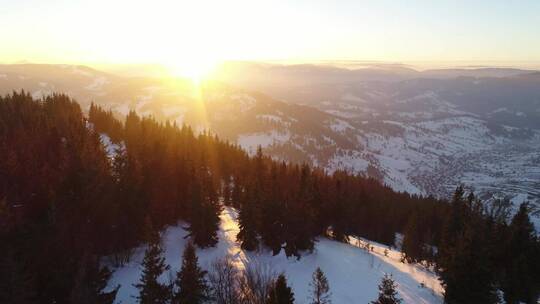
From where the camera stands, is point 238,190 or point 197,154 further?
point 197,154

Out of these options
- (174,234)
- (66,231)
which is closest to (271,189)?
(174,234)

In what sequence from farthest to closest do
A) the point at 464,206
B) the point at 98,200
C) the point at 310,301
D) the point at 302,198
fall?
the point at 464,206 → the point at 302,198 → the point at 98,200 → the point at 310,301

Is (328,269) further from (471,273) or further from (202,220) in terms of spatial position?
(202,220)

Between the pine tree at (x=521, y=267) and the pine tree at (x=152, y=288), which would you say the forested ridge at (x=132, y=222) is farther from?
the pine tree at (x=152, y=288)

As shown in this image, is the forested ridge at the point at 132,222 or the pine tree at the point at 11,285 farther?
the forested ridge at the point at 132,222

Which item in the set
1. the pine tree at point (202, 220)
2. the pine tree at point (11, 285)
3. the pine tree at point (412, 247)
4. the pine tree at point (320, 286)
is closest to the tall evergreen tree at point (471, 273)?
the pine tree at point (320, 286)

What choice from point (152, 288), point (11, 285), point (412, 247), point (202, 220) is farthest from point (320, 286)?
point (412, 247)

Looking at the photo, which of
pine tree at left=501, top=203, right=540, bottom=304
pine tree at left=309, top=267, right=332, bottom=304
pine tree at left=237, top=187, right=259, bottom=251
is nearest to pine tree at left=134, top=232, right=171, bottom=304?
pine tree at left=309, top=267, right=332, bottom=304

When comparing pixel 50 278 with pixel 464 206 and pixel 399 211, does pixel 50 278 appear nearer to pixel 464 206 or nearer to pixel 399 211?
pixel 464 206
